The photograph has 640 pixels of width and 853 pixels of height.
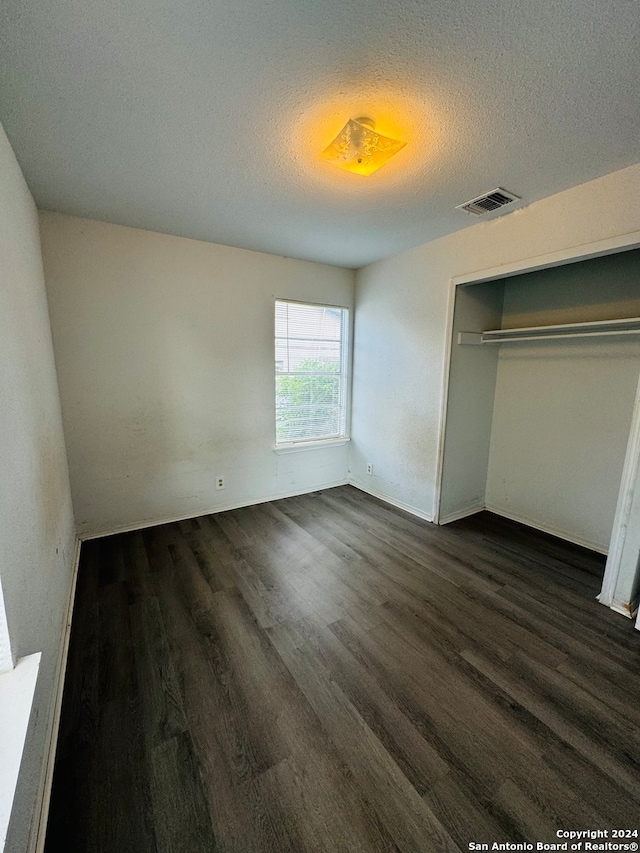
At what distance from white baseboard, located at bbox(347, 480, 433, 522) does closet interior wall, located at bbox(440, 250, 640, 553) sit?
0.67 ft

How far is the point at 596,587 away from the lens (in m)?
2.20

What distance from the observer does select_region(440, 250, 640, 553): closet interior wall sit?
98.9 inches

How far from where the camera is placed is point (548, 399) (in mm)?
2893

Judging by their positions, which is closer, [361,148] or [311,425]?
[361,148]

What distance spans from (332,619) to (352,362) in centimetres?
276

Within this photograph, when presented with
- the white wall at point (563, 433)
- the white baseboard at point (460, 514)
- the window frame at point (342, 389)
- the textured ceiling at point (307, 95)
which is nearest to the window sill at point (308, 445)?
the window frame at point (342, 389)

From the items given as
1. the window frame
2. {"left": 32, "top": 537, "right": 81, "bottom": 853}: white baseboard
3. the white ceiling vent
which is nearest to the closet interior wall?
the white ceiling vent

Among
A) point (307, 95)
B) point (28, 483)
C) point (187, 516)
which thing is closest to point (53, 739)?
point (28, 483)

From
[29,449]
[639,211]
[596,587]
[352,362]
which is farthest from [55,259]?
[596,587]

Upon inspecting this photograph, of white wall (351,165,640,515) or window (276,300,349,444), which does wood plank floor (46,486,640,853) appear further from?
window (276,300,349,444)

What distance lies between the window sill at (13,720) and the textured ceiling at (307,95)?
205cm

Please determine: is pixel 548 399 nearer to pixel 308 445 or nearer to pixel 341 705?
pixel 308 445

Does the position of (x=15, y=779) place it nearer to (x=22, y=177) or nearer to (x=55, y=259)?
(x=22, y=177)

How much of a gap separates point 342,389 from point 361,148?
257cm
